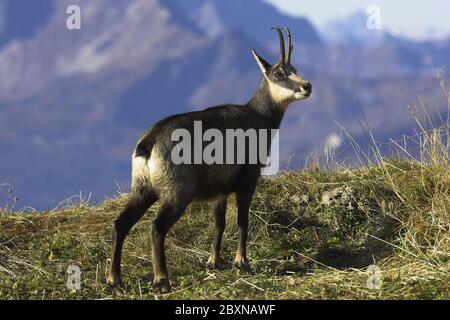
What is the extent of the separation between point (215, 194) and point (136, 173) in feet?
3.06

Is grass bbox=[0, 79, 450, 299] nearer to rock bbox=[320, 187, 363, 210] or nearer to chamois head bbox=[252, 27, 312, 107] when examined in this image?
rock bbox=[320, 187, 363, 210]

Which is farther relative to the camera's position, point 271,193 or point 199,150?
point 271,193

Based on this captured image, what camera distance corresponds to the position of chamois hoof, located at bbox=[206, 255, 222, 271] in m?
9.16

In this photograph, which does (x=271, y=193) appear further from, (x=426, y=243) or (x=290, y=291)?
(x=290, y=291)

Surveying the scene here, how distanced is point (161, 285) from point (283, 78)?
3071mm

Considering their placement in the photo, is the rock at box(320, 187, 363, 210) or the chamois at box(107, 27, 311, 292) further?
the rock at box(320, 187, 363, 210)

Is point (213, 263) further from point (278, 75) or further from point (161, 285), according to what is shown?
point (278, 75)

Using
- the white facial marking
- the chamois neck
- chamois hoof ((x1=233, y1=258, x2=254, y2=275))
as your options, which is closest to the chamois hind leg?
chamois hoof ((x1=233, y1=258, x2=254, y2=275))

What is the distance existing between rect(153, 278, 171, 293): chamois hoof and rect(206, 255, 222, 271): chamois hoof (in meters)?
1.16

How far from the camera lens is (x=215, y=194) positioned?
876 cm

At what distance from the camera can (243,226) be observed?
9.20 m
